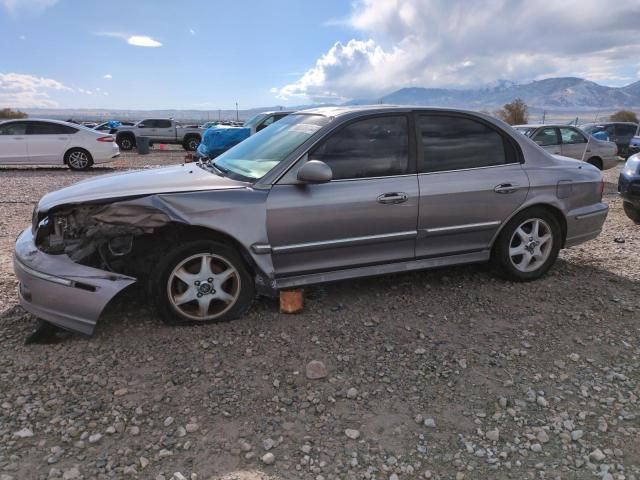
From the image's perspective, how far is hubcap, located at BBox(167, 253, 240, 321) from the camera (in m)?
3.39

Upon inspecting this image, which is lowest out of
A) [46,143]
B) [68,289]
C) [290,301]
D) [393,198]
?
[290,301]

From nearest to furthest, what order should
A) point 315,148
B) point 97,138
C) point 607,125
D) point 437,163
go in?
point 315,148 < point 437,163 < point 97,138 < point 607,125

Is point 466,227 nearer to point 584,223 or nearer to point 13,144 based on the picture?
point 584,223

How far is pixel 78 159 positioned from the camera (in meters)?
13.6

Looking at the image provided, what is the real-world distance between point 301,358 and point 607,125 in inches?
905

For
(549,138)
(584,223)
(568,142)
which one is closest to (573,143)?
(568,142)

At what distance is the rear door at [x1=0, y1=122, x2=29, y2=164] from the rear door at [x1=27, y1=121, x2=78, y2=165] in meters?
0.15

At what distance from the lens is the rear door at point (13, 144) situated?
1315 centimetres

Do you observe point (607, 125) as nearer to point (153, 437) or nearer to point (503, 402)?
point (503, 402)

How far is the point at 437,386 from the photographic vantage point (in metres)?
2.88

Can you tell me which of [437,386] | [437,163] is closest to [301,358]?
[437,386]

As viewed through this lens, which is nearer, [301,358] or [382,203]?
[301,358]

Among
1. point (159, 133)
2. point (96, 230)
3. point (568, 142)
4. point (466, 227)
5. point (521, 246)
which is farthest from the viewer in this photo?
point (159, 133)

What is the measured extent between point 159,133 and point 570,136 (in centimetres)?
1948
